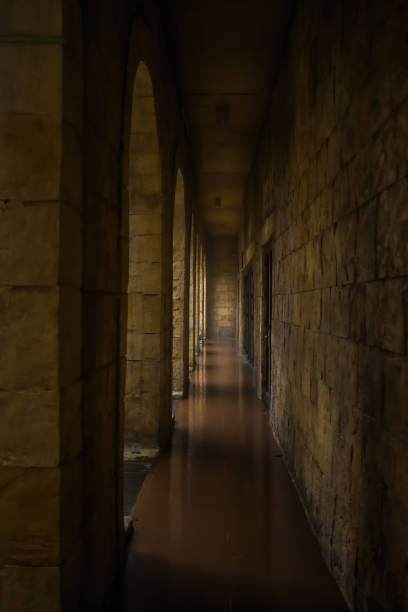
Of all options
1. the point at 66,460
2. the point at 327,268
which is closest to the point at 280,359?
the point at 327,268

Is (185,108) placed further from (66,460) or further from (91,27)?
(66,460)

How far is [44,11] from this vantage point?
1.53 meters

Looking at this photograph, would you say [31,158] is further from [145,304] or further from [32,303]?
[145,304]

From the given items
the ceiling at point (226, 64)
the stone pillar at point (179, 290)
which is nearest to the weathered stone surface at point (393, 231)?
the ceiling at point (226, 64)

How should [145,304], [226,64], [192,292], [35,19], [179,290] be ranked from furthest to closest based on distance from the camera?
[192,292], [179,290], [226,64], [145,304], [35,19]

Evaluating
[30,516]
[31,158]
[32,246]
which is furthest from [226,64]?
[30,516]

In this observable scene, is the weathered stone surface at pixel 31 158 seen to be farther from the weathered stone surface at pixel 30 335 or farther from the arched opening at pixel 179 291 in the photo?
the arched opening at pixel 179 291

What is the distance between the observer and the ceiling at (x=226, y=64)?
12.5ft

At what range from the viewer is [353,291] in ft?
7.26

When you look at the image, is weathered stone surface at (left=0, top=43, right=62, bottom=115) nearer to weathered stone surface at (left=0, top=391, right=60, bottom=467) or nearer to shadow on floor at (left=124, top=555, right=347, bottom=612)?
weathered stone surface at (left=0, top=391, right=60, bottom=467)

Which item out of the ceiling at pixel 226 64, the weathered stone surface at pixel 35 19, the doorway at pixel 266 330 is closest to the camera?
the weathered stone surface at pixel 35 19

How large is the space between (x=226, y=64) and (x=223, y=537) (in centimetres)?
435

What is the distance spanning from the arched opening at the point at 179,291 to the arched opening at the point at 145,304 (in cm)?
240

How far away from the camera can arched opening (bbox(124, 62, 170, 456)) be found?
4.11m
